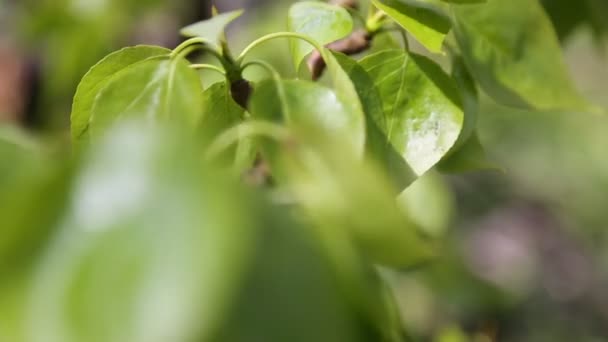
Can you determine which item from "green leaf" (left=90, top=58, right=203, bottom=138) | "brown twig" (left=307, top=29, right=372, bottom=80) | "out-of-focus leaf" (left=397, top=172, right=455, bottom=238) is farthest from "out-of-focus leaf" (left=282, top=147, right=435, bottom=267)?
"out-of-focus leaf" (left=397, top=172, right=455, bottom=238)

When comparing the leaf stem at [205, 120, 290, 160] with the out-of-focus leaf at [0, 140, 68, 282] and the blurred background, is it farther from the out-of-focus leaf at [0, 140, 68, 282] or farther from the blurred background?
the blurred background

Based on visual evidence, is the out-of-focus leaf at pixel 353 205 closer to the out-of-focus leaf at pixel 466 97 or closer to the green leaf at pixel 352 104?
the green leaf at pixel 352 104

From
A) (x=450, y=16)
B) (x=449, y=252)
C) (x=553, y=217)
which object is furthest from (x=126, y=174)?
(x=553, y=217)

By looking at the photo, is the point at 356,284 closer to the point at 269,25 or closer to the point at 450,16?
the point at 450,16

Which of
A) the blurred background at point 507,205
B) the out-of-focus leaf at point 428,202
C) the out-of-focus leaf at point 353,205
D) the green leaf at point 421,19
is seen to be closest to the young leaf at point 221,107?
the green leaf at point 421,19

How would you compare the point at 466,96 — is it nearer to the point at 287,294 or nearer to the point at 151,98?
the point at 151,98

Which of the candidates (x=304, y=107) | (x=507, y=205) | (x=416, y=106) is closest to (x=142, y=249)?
(x=304, y=107)
